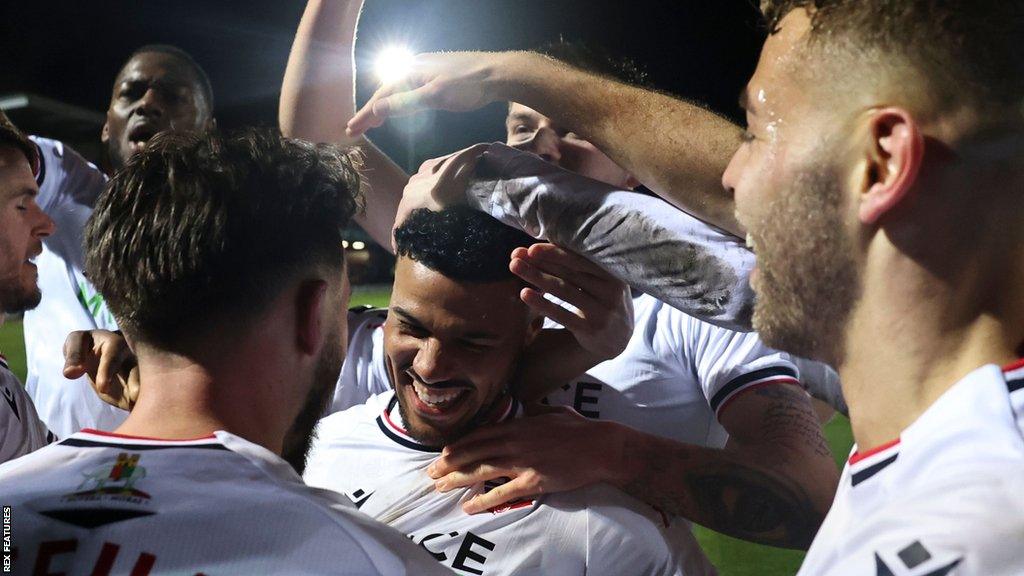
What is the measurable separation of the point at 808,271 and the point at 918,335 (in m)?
0.14

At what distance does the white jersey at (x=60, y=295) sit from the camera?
2951mm

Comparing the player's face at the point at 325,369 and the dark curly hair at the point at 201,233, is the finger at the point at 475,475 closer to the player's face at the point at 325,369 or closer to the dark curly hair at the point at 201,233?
the player's face at the point at 325,369

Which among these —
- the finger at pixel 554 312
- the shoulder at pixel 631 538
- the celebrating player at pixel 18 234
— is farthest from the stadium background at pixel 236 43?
the shoulder at pixel 631 538

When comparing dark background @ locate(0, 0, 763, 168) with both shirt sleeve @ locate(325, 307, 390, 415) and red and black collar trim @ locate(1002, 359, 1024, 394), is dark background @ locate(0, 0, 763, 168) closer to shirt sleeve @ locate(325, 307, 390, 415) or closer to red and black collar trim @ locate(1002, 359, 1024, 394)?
shirt sleeve @ locate(325, 307, 390, 415)

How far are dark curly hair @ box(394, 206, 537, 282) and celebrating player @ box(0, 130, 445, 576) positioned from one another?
47 centimetres

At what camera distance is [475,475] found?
167cm

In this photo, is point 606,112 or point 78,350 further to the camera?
point 78,350

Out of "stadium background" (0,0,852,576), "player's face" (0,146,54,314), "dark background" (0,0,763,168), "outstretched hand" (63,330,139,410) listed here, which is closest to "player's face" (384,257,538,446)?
"outstretched hand" (63,330,139,410)

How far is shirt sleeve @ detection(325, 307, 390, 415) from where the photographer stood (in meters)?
2.36


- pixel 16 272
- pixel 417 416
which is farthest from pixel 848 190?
pixel 16 272

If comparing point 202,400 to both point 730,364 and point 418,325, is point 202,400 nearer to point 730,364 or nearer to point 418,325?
point 418,325

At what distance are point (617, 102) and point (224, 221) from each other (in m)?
0.71

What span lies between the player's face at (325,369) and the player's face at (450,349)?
0.42m

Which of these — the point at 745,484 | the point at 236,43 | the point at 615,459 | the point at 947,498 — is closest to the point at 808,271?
the point at 947,498
